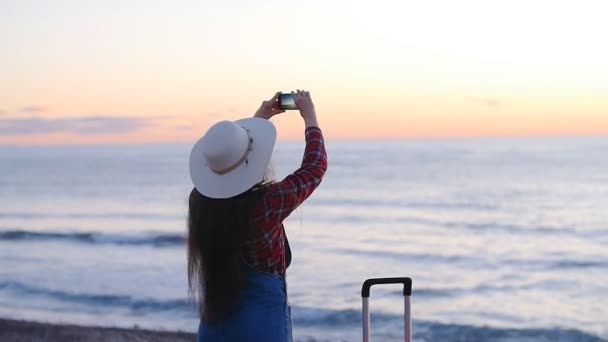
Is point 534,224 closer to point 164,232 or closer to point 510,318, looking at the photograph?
point 164,232

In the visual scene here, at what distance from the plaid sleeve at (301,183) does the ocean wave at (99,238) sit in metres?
18.4

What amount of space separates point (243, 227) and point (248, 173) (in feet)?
0.53

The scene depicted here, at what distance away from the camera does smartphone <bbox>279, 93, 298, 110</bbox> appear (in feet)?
10.0

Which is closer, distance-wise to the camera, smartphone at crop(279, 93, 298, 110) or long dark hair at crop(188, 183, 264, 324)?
long dark hair at crop(188, 183, 264, 324)

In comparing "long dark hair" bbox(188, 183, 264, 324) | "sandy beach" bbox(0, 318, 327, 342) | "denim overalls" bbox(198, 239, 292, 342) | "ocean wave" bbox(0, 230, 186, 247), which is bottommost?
"ocean wave" bbox(0, 230, 186, 247)

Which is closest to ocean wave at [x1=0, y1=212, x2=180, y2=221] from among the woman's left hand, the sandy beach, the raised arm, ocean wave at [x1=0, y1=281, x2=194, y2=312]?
ocean wave at [x1=0, y1=281, x2=194, y2=312]

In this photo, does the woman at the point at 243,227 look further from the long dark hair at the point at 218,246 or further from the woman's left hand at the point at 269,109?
the woman's left hand at the point at 269,109

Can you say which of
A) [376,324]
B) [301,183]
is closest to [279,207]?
[301,183]

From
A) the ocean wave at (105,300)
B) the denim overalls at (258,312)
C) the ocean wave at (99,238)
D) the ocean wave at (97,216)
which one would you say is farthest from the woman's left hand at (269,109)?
the ocean wave at (97,216)

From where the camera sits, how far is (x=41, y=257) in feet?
61.5

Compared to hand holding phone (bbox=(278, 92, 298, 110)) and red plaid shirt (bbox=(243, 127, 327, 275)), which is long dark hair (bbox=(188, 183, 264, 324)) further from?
hand holding phone (bbox=(278, 92, 298, 110))

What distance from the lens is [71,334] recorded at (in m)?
8.92

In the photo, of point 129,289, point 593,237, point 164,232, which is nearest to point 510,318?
point 129,289

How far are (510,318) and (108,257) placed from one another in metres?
9.38
